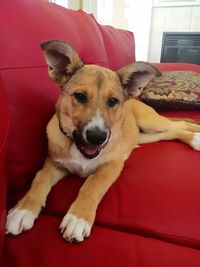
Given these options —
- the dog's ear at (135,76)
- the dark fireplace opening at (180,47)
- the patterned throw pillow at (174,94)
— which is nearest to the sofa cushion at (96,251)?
the dog's ear at (135,76)

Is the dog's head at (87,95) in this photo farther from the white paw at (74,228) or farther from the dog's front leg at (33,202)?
the white paw at (74,228)

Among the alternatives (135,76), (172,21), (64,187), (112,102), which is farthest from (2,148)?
(172,21)

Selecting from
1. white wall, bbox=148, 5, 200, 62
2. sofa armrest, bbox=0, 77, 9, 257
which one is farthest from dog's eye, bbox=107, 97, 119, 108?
white wall, bbox=148, 5, 200, 62

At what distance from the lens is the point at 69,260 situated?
0.71m

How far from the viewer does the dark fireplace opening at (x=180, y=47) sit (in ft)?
11.8

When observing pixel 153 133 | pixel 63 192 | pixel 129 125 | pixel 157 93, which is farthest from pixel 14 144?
pixel 157 93

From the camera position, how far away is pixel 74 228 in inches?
29.3

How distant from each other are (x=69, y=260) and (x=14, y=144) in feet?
1.26

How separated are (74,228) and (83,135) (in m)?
0.29

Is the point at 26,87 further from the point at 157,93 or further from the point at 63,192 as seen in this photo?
the point at 157,93

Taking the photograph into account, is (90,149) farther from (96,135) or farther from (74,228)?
(74,228)

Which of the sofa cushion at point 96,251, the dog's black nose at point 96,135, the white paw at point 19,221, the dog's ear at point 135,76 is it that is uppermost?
the dog's ear at point 135,76

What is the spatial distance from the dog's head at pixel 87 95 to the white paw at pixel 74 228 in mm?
249

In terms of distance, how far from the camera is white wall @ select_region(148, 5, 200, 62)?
3.63 meters
